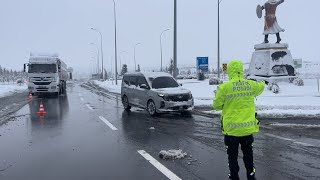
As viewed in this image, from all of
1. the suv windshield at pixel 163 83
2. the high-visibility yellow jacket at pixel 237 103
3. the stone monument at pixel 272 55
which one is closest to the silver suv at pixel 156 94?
the suv windshield at pixel 163 83

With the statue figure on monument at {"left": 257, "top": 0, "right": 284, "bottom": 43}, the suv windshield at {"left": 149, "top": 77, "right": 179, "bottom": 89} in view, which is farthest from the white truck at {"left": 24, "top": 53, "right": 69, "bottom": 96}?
the statue figure on monument at {"left": 257, "top": 0, "right": 284, "bottom": 43}

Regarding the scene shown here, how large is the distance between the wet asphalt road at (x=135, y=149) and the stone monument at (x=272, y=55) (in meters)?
24.2

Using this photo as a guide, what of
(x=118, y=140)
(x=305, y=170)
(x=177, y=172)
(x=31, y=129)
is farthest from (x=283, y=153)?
(x=31, y=129)

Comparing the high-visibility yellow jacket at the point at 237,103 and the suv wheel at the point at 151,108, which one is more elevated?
the high-visibility yellow jacket at the point at 237,103

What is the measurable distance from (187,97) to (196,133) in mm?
5419

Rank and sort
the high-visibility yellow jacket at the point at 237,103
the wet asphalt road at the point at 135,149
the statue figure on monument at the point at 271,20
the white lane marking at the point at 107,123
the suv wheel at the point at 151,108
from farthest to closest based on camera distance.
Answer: the statue figure on monument at the point at 271,20 → the suv wheel at the point at 151,108 → the white lane marking at the point at 107,123 → the wet asphalt road at the point at 135,149 → the high-visibility yellow jacket at the point at 237,103

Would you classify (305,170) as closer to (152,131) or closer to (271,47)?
(152,131)

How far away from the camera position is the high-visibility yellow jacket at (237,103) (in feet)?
18.4

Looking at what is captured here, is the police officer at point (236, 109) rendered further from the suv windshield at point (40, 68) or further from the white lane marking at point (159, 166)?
the suv windshield at point (40, 68)

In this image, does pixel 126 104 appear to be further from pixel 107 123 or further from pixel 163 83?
pixel 107 123

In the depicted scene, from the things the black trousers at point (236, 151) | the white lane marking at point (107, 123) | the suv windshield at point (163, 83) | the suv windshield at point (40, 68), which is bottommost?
the white lane marking at point (107, 123)

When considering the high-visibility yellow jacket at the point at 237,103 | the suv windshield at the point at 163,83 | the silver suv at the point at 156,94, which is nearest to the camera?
the high-visibility yellow jacket at the point at 237,103

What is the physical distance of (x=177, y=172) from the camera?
7074mm

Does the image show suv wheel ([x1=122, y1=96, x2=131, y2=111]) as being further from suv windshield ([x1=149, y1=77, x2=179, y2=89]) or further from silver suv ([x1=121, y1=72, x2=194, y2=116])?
suv windshield ([x1=149, y1=77, x2=179, y2=89])
